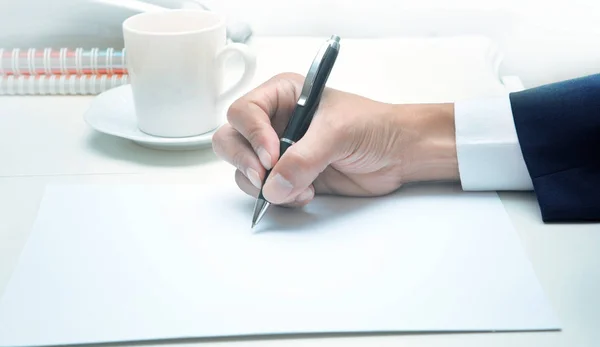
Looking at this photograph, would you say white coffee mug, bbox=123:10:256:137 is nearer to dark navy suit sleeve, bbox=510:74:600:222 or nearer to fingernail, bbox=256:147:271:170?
fingernail, bbox=256:147:271:170

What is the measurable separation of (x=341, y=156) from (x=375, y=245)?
0.10 metres

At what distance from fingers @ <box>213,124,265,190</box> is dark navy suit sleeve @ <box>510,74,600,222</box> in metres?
0.25

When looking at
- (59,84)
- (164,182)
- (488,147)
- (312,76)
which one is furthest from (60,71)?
(488,147)

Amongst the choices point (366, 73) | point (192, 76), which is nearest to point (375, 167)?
point (192, 76)

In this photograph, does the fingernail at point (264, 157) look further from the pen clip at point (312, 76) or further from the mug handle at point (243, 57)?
the mug handle at point (243, 57)

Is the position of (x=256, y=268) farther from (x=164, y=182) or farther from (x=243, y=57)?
(x=243, y=57)

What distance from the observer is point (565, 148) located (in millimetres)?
612

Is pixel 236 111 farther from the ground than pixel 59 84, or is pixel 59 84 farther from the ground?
pixel 236 111

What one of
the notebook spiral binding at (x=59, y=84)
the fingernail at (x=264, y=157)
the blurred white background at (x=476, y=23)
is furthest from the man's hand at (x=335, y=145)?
the blurred white background at (x=476, y=23)

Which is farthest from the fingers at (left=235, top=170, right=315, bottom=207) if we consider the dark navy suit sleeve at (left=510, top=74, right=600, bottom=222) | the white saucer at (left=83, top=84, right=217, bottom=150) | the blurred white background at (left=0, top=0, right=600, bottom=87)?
the blurred white background at (left=0, top=0, right=600, bottom=87)

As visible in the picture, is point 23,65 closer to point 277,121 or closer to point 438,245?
point 277,121

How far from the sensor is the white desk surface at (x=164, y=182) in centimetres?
45

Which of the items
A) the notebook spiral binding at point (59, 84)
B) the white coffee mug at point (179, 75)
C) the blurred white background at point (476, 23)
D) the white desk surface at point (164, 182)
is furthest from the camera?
the blurred white background at point (476, 23)

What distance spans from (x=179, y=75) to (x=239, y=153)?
13cm
